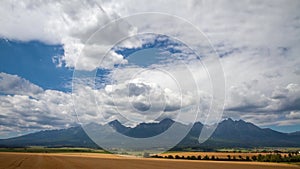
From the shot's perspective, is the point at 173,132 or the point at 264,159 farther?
the point at 173,132

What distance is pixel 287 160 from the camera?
110 meters

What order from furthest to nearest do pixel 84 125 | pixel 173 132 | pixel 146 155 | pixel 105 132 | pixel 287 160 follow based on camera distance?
pixel 146 155 → pixel 173 132 → pixel 287 160 → pixel 105 132 → pixel 84 125

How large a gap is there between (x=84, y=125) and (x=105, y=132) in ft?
137

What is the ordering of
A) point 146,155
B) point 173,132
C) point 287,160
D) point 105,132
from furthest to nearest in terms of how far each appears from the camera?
point 146,155 → point 173,132 → point 287,160 → point 105,132

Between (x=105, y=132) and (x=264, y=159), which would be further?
(x=264, y=159)

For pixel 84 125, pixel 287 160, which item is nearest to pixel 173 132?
pixel 287 160

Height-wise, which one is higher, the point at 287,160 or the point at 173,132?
the point at 173,132

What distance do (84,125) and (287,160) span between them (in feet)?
280

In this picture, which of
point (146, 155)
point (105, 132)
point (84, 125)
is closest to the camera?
point (84, 125)

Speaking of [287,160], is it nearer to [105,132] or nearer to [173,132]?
[173,132]

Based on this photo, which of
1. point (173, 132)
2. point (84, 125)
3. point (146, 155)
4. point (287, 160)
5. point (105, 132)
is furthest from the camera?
point (146, 155)

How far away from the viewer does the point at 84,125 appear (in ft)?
169

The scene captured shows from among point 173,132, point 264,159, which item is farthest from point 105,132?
point 264,159

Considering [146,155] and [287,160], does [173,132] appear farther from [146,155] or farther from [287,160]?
[287,160]
